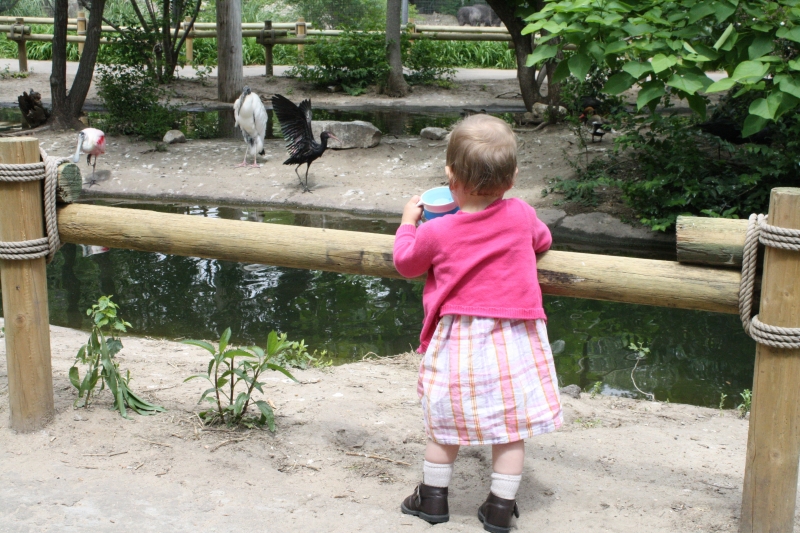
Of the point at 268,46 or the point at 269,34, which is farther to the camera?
the point at 269,34

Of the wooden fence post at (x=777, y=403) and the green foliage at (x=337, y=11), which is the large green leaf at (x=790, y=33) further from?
the green foliage at (x=337, y=11)

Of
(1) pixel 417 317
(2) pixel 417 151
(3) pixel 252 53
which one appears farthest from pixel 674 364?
(3) pixel 252 53

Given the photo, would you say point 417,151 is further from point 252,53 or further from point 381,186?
point 252,53

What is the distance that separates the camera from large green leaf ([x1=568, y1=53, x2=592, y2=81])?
348 centimetres

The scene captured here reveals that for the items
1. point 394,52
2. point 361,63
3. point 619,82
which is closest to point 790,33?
point 619,82

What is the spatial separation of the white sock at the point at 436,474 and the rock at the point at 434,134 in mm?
8283

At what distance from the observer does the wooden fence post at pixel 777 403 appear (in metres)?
1.99

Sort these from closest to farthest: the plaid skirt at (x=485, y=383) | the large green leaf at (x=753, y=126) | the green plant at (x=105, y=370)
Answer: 1. the plaid skirt at (x=485, y=383)
2. the green plant at (x=105, y=370)
3. the large green leaf at (x=753, y=126)

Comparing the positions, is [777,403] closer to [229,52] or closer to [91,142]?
[91,142]

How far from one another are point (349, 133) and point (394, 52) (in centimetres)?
471

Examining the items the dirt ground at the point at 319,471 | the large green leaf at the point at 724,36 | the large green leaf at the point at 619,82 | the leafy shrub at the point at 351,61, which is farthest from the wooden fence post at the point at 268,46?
the dirt ground at the point at 319,471

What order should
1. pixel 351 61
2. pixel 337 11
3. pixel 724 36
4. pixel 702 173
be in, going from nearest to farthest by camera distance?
1. pixel 724 36
2. pixel 702 173
3. pixel 351 61
4. pixel 337 11

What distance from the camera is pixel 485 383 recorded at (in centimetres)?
209

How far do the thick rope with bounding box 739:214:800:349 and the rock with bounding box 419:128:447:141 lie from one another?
27.1 ft
